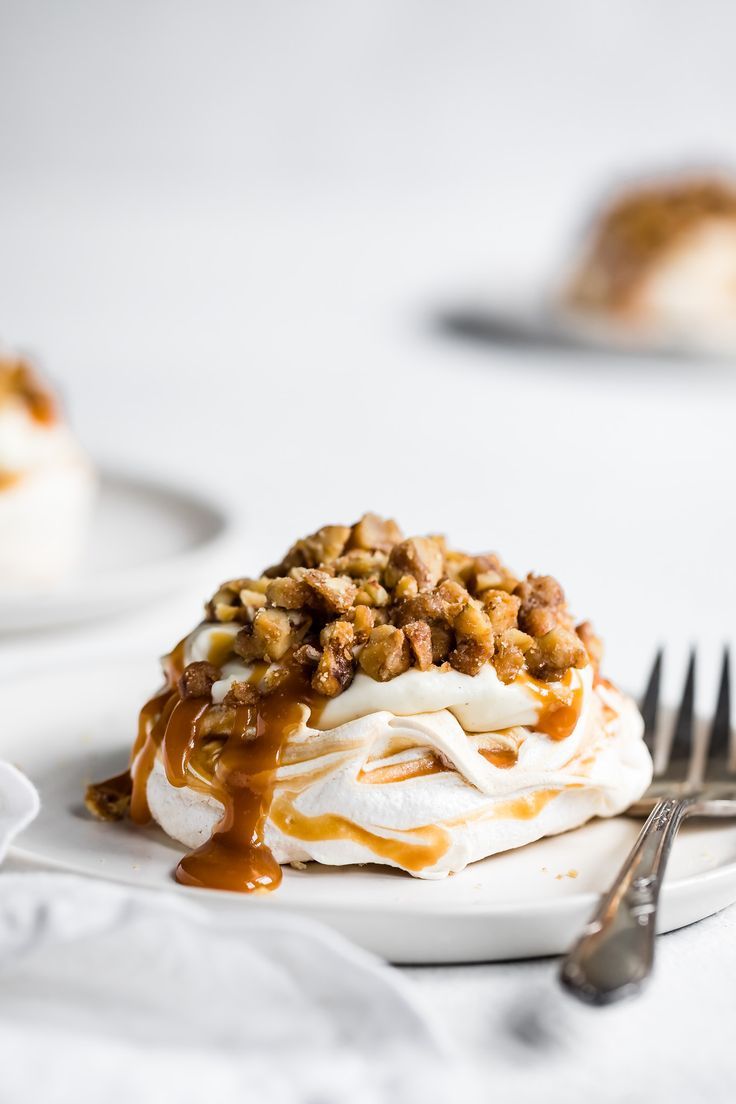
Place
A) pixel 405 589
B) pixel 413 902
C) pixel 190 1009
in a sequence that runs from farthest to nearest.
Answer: pixel 405 589 < pixel 413 902 < pixel 190 1009

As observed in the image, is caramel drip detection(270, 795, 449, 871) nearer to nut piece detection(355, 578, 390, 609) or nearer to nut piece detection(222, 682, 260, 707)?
nut piece detection(222, 682, 260, 707)

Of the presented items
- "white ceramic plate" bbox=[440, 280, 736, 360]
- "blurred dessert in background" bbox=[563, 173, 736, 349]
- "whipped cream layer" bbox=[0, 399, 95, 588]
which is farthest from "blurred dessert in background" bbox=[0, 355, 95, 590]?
"blurred dessert in background" bbox=[563, 173, 736, 349]

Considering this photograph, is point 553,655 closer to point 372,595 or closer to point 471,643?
point 471,643

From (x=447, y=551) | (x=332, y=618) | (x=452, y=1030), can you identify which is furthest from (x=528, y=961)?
(x=447, y=551)

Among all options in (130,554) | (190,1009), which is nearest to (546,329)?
(130,554)

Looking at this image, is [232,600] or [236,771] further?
[232,600]

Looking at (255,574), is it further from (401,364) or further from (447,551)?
(401,364)

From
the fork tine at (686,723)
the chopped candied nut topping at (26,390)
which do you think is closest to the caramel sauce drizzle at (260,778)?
the fork tine at (686,723)
